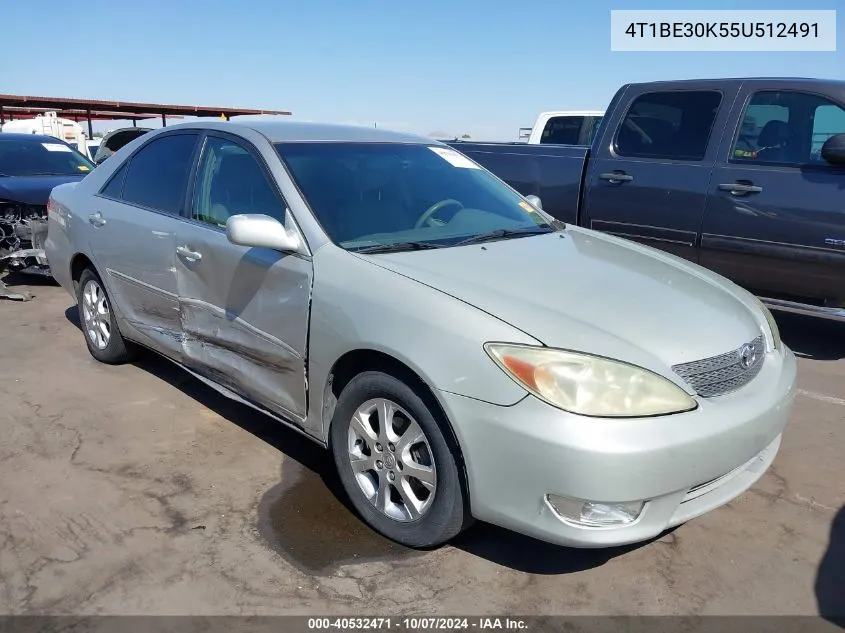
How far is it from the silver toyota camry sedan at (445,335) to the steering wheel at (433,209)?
0.04 feet

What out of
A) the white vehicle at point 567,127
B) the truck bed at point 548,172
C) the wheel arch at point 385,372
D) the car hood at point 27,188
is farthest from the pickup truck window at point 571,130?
the wheel arch at point 385,372

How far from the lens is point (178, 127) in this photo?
4.18 meters

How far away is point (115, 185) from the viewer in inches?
178

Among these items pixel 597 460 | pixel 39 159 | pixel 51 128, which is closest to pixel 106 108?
pixel 51 128

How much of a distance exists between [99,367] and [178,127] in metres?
1.77

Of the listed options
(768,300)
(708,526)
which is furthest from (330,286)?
(768,300)

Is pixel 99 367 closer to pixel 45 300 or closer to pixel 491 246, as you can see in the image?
pixel 45 300

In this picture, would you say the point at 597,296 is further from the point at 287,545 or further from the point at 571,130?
the point at 571,130

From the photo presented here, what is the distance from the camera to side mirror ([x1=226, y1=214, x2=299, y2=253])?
297 centimetres

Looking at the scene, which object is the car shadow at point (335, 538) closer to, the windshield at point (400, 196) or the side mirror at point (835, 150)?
the windshield at point (400, 196)

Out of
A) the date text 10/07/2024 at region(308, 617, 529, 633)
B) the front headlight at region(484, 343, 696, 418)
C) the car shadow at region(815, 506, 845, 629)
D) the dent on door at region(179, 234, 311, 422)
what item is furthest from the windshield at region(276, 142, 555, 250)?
the car shadow at region(815, 506, 845, 629)

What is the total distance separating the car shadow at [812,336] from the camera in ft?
17.4

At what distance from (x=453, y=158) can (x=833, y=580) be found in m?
2.69

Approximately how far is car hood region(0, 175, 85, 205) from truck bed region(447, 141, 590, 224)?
453cm
